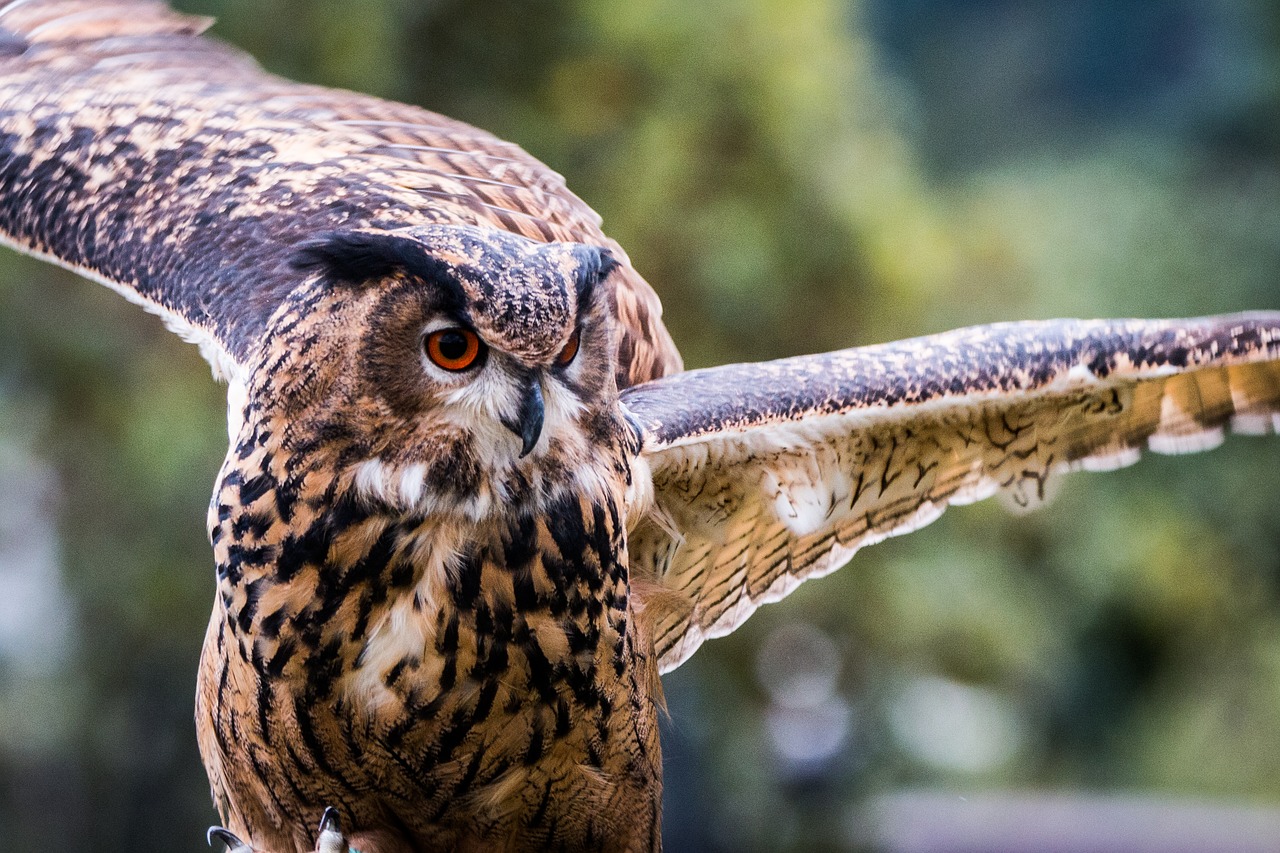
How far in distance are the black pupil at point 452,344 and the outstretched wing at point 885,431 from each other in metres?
0.56

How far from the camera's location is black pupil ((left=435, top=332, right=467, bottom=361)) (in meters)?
1.71

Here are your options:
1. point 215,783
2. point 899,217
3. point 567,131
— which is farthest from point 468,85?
point 215,783

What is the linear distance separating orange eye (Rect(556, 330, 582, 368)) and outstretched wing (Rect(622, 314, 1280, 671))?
43 centimetres

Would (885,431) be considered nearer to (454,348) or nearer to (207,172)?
(454,348)

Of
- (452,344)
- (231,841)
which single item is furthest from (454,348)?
(231,841)

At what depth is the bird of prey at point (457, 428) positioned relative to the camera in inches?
70.2

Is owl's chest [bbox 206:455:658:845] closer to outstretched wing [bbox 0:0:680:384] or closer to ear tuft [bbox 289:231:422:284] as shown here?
ear tuft [bbox 289:231:422:284]

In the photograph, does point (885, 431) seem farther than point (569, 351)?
Yes

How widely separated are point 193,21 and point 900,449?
174cm

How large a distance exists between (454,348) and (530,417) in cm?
12

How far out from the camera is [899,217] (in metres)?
5.66

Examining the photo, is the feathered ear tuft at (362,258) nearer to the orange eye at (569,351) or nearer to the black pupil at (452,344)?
the black pupil at (452,344)

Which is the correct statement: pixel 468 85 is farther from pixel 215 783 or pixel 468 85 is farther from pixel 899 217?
pixel 215 783

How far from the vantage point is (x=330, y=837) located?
6.54ft
